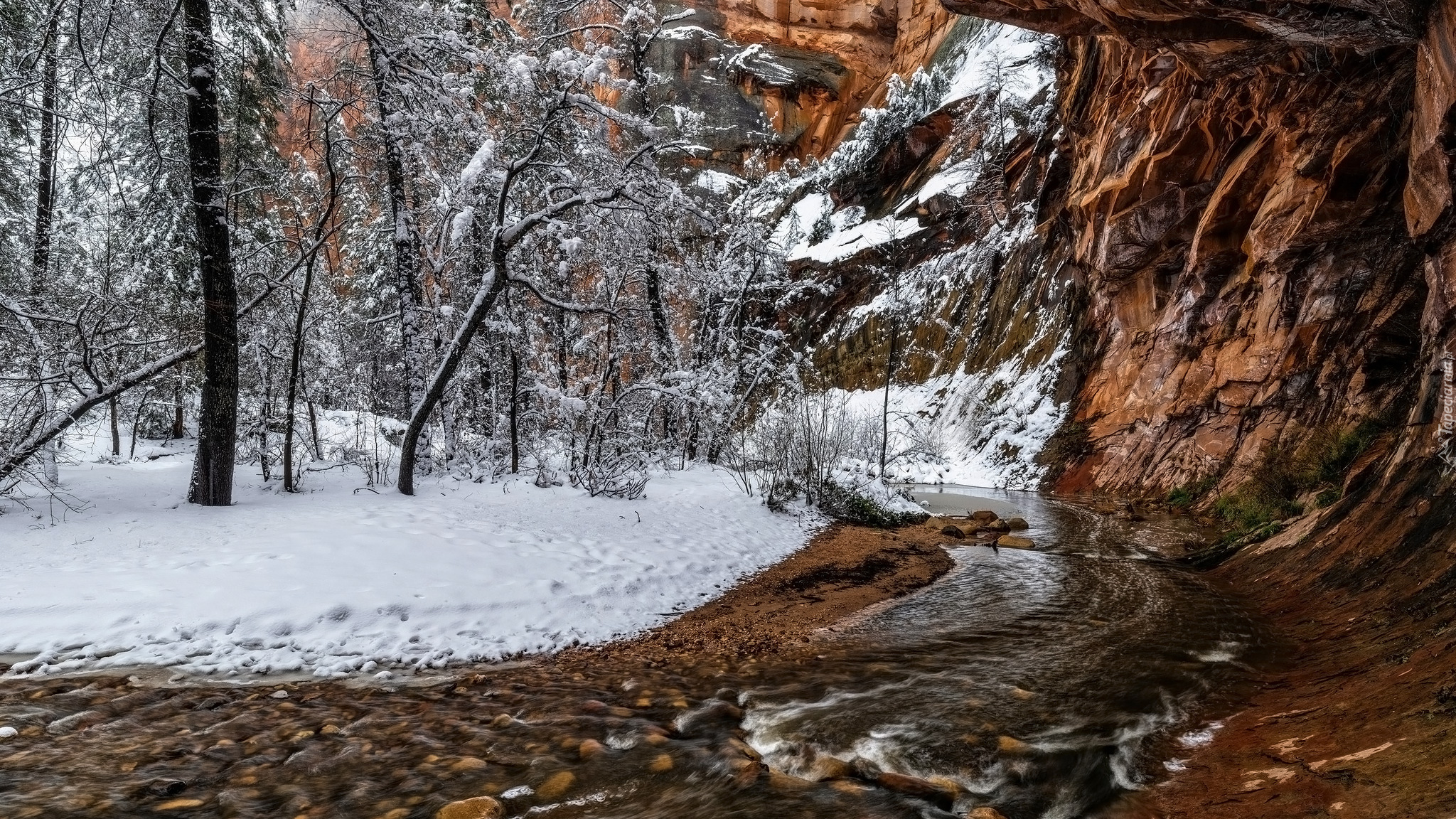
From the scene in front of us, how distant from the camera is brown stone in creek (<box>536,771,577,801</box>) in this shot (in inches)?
112

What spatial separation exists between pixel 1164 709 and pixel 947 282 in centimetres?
2898

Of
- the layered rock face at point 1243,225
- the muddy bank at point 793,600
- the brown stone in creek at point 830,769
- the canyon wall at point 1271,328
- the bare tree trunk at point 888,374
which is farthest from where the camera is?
the bare tree trunk at point 888,374

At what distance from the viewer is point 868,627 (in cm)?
568

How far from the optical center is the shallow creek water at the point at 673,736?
109 inches

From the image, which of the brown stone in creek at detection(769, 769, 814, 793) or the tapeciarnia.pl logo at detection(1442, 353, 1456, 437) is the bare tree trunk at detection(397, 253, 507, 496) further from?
the tapeciarnia.pl logo at detection(1442, 353, 1456, 437)

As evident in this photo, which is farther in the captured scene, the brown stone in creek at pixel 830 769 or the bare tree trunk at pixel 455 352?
the bare tree trunk at pixel 455 352

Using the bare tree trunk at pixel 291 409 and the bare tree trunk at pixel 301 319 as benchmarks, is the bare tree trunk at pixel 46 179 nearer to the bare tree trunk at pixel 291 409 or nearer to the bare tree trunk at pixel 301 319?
the bare tree trunk at pixel 301 319

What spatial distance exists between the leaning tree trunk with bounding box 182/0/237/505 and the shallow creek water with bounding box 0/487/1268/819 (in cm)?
326

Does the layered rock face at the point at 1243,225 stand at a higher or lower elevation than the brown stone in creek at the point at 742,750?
higher

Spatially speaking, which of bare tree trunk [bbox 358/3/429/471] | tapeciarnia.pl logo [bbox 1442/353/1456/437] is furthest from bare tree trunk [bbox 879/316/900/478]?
tapeciarnia.pl logo [bbox 1442/353/1456/437]

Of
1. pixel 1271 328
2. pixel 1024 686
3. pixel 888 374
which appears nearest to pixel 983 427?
pixel 888 374

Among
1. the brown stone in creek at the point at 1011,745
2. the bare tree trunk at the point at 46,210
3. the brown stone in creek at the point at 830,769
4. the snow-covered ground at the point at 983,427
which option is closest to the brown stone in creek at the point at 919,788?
the brown stone in creek at the point at 830,769

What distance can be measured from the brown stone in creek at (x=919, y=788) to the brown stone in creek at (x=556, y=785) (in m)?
1.42

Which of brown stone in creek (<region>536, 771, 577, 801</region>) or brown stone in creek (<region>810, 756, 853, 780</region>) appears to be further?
brown stone in creek (<region>810, 756, 853, 780</region>)
